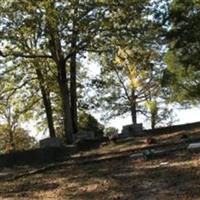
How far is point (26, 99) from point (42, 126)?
27.7ft

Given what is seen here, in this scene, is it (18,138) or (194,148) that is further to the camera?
(18,138)

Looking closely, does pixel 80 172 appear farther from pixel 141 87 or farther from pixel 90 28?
pixel 141 87

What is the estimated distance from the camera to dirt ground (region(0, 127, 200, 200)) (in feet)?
33.4

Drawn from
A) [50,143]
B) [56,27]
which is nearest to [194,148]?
[50,143]

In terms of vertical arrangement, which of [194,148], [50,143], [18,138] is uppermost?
[18,138]

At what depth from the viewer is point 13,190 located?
41.2ft

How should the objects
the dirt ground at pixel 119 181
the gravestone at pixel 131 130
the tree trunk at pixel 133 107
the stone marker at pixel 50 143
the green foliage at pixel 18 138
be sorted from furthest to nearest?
the green foliage at pixel 18 138 → the tree trunk at pixel 133 107 → the gravestone at pixel 131 130 → the stone marker at pixel 50 143 → the dirt ground at pixel 119 181

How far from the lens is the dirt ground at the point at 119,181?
10.2m

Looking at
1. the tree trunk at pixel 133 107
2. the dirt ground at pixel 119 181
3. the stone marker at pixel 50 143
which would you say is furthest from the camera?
the tree trunk at pixel 133 107

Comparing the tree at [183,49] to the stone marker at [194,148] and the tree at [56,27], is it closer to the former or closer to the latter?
the tree at [56,27]

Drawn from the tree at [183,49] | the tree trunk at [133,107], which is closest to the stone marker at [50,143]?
the tree at [183,49]

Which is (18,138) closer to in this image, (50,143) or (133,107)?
(133,107)

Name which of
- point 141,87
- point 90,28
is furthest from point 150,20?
point 141,87

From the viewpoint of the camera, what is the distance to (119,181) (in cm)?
1154
